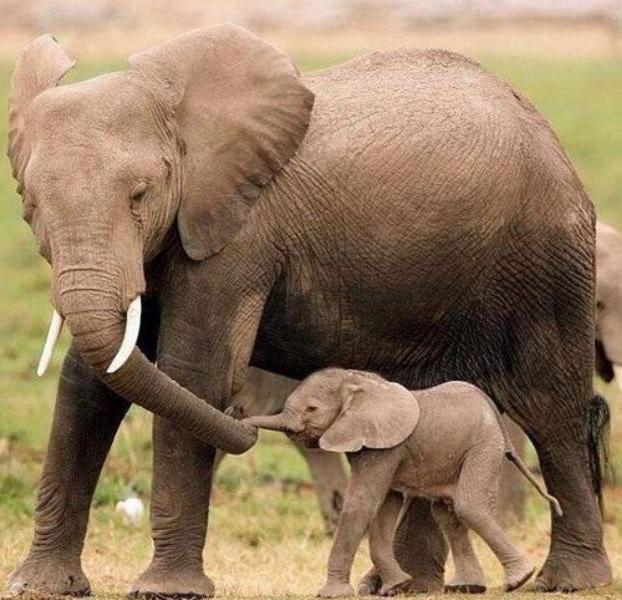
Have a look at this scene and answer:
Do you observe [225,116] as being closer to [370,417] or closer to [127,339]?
[127,339]

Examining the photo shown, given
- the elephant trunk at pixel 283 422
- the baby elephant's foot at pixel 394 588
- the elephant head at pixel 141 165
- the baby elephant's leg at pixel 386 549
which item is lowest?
the baby elephant's foot at pixel 394 588

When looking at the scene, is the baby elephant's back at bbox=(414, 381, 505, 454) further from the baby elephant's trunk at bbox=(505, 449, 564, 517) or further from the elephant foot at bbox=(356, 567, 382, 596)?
the elephant foot at bbox=(356, 567, 382, 596)

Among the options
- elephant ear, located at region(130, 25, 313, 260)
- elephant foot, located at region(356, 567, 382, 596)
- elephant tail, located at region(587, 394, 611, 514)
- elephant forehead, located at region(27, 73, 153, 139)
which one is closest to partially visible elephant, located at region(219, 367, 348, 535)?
elephant tail, located at region(587, 394, 611, 514)

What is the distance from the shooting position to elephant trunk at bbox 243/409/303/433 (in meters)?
7.54

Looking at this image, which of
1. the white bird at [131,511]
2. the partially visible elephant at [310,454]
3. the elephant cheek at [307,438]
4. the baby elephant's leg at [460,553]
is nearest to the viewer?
the elephant cheek at [307,438]

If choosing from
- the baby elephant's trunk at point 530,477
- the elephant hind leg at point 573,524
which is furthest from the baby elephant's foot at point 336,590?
the elephant hind leg at point 573,524

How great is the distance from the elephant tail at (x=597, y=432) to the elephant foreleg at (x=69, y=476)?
5.40 ft

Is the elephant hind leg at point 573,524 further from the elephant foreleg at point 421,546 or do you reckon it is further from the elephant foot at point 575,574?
the elephant foreleg at point 421,546

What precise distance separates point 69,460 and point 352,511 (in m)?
1.05

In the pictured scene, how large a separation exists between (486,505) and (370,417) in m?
0.46

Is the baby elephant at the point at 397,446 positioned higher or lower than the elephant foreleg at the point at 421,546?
higher

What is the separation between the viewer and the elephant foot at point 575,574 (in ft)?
27.4

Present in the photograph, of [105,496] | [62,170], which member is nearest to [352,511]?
[62,170]

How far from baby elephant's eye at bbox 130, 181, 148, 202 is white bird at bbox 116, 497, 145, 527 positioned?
3.25 metres
